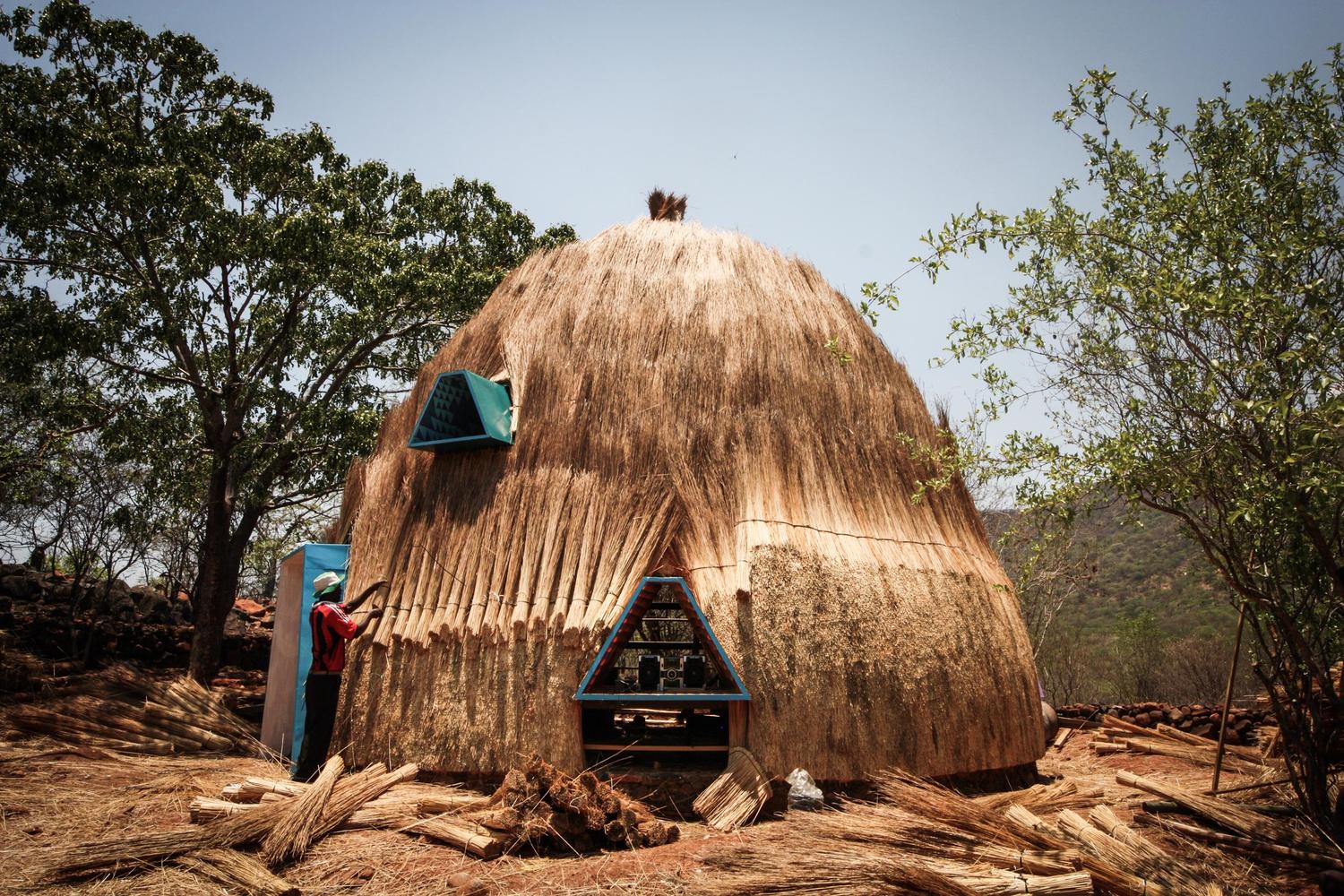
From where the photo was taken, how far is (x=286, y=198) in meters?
13.9

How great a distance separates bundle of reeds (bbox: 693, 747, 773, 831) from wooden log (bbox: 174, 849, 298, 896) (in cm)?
288

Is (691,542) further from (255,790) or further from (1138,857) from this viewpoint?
(1138,857)

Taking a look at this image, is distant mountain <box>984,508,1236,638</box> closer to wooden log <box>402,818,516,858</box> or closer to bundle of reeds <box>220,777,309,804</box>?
wooden log <box>402,818,516,858</box>

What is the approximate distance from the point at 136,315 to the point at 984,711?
38.5 feet

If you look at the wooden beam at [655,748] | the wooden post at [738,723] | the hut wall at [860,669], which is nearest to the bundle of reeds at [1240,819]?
the hut wall at [860,669]

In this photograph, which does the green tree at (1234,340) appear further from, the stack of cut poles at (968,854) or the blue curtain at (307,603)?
the blue curtain at (307,603)

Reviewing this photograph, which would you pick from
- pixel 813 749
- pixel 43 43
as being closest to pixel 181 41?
pixel 43 43

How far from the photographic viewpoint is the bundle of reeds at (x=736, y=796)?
697cm

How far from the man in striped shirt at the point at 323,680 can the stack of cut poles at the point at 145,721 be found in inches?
90.3

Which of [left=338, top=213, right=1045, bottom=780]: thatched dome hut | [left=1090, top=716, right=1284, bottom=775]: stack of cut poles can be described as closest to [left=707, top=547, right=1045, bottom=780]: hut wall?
[left=338, top=213, right=1045, bottom=780]: thatched dome hut

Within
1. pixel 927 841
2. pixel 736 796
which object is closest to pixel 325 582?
pixel 736 796

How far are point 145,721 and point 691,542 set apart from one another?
6.55m

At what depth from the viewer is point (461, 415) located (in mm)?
9281

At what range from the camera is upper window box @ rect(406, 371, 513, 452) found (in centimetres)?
889
